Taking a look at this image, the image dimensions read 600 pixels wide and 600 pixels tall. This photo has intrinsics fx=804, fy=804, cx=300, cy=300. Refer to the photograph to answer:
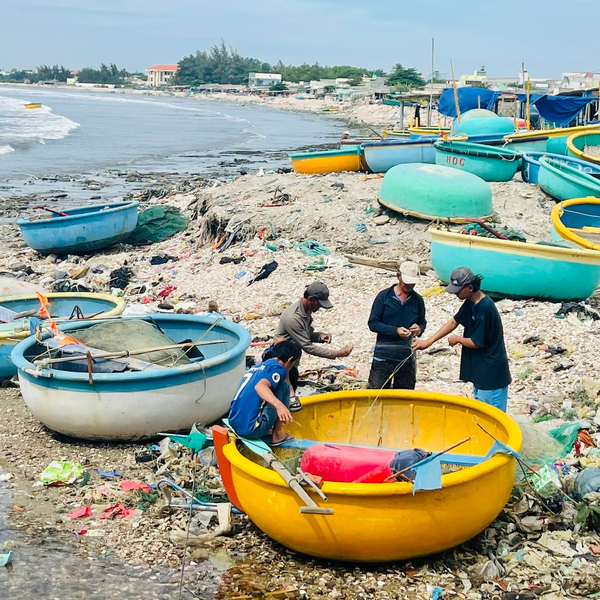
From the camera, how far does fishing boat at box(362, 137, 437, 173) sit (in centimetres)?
1895

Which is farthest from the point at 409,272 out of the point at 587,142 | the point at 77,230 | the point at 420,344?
the point at 587,142

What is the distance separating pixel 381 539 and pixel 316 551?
0.43 metres

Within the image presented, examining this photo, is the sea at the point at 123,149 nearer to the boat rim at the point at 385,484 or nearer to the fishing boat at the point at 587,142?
the fishing boat at the point at 587,142

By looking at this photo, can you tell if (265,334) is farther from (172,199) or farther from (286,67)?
(286,67)

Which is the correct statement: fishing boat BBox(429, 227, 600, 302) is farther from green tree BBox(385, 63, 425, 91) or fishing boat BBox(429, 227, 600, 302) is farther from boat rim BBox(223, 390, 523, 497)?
green tree BBox(385, 63, 425, 91)

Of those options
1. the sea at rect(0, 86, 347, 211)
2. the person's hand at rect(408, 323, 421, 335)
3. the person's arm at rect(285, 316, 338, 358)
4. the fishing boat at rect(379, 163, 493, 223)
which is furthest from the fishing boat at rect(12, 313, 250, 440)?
the sea at rect(0, 86, 347, 211)

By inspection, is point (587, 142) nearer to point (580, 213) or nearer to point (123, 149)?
point (580, 213)

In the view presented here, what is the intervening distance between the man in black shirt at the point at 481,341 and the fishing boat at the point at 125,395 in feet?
7.04

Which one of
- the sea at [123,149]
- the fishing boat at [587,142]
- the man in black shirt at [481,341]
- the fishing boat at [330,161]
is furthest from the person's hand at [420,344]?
the sea at [123,149]

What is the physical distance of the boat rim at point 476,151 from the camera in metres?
16.4

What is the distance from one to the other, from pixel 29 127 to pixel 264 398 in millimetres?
55365

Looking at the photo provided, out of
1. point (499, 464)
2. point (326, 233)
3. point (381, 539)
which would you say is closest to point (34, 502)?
point (381, 539)

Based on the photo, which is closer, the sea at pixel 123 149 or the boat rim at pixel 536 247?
the boat rim at pixel 536 247

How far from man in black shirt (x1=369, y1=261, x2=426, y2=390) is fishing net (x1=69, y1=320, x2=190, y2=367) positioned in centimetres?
188
